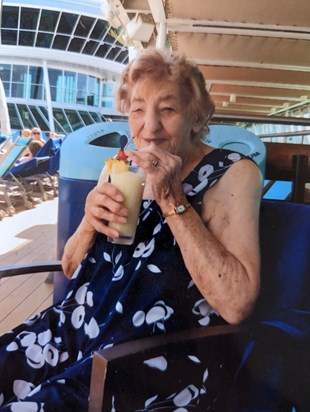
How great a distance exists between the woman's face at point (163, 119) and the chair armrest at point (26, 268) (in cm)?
51

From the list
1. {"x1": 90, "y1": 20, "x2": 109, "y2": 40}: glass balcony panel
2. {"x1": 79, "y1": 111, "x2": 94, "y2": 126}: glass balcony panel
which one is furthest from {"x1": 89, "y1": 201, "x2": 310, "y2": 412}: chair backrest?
{"x1": 90, "y1": 20, "x2": 109, "y2": 40}: glass balcony panel

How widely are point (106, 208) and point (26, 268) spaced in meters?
0.50

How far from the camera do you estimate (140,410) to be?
835 mm

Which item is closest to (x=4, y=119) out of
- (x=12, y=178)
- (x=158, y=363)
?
(x=12, y=178)

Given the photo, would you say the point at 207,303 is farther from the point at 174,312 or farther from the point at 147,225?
the point at 147,225

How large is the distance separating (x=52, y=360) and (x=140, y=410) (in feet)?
1.34

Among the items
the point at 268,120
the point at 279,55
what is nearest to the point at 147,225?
the point at 268,120

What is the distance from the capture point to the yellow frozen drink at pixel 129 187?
36.8 inches

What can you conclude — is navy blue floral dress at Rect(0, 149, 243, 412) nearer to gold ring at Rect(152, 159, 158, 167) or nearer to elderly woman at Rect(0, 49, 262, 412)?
elderly woman at Rect(0, 49, 262, 412)

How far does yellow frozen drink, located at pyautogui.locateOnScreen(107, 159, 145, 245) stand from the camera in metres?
0.94

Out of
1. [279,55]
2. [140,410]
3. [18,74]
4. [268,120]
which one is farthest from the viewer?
[18,74]

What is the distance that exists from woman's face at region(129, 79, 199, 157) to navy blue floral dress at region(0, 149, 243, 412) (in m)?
0.09

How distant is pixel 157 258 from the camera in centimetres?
102

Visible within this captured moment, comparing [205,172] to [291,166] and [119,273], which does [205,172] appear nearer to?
[119,273]
